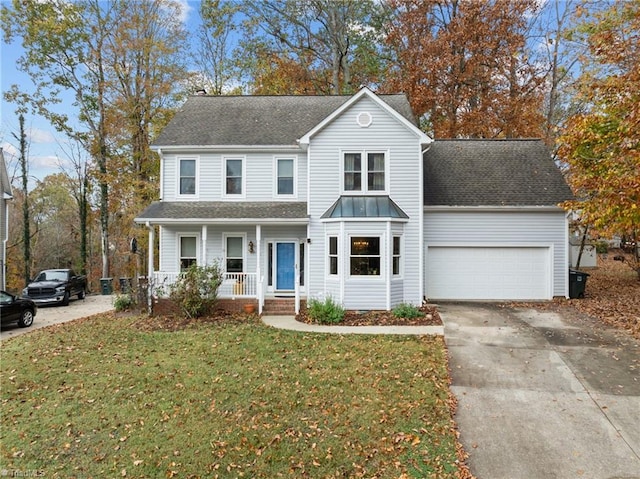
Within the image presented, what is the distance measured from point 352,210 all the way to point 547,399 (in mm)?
7715

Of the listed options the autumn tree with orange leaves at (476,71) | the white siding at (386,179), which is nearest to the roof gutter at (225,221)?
the white siding at (386,179)

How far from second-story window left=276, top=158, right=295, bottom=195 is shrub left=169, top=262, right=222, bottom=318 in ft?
13.3

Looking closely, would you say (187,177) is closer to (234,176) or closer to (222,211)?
(234,176)

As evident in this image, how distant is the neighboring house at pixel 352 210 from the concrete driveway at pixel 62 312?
13.4ft

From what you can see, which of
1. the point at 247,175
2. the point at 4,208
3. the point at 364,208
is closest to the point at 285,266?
the point at 247,175

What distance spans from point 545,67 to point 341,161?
16728 mm

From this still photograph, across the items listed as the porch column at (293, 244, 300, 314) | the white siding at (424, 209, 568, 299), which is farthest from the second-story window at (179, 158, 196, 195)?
the white siding at (424, 209, 568, 299)

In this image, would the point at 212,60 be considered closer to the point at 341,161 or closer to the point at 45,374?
the point at 341,161

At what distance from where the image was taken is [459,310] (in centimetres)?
1262

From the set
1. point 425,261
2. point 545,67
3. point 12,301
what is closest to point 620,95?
point 425,261

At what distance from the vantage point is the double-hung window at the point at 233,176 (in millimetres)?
14414

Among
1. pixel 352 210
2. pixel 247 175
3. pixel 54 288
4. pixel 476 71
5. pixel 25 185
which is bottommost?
pixel 54 288

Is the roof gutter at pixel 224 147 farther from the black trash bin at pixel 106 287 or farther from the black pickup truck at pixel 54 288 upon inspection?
the black trash bin at pixel 106 287

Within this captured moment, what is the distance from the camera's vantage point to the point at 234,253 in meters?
14.4
